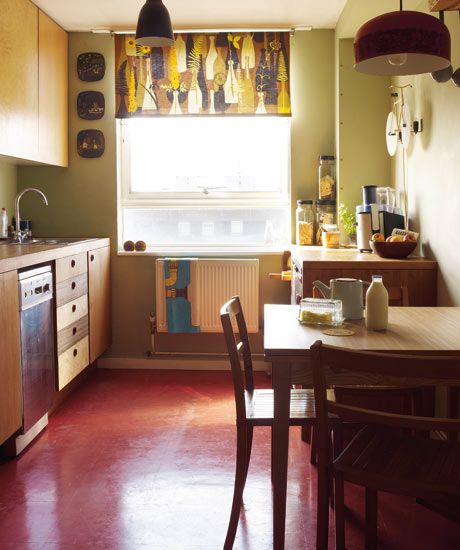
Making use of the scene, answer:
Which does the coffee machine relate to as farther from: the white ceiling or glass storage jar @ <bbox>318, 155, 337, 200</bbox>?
the white ceiling

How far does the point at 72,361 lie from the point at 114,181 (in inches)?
58.7

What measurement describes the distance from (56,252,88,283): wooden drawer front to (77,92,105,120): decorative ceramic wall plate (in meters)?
1.16

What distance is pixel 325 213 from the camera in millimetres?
4434

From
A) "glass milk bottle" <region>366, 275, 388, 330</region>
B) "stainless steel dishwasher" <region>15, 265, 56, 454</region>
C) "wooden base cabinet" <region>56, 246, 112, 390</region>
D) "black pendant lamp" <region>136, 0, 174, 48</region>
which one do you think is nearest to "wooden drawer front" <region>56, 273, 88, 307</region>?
"wooden base cabinet" <region>56, 246, 112, 390</region>

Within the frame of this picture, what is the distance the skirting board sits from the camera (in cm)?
461

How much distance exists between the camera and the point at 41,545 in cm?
216

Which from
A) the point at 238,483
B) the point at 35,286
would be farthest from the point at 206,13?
the point at 238,483

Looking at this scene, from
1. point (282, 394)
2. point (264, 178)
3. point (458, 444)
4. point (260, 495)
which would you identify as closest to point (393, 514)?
point (260, 495)

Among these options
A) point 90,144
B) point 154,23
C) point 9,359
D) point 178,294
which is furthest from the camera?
point 90,144

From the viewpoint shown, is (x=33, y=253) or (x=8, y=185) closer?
(x=33, y=253)

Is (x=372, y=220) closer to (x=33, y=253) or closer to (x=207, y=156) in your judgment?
(x=207, y=156)

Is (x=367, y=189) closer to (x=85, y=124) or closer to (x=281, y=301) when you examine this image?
(x=281, y=301)

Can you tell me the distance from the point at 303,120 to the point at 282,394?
121 inches

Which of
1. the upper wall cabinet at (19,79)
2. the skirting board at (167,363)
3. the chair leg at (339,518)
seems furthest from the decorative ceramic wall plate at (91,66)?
the chair leg at (339,518)
